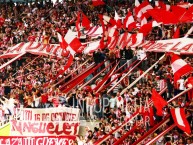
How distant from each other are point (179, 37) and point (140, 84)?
9.58 feet

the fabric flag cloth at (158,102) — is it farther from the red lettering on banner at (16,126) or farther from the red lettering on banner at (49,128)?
the red lettering on banner at (16,126)

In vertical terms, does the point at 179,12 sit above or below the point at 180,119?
above

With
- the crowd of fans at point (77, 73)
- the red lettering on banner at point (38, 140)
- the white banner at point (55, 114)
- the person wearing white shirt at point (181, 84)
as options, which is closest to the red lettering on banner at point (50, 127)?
the white banner at point (55, 114)

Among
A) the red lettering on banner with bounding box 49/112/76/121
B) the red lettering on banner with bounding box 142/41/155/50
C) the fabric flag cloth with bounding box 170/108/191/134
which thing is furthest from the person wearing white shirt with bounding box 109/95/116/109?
the fabric flag cloth with bounding box 170/108/191/134

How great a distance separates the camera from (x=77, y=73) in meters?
31.0

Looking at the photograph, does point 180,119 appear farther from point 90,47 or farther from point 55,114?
point 90,47

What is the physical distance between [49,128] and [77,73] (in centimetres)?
727

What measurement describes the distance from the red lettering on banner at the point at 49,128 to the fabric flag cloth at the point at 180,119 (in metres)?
4.27

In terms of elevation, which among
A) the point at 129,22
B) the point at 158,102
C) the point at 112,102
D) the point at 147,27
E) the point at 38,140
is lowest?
the point at 38,140

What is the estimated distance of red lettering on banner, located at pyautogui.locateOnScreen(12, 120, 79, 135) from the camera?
24.0m

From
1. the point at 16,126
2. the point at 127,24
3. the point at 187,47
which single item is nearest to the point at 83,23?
the point at 127,24

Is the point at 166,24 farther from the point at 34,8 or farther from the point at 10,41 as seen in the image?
the point at 34,8

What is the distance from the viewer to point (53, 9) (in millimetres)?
38688

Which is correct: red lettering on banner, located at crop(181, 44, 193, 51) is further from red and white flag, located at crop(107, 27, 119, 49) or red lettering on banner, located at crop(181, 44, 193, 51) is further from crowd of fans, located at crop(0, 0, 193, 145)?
red and white flag, located at crop(107, 27, 119, 49)
